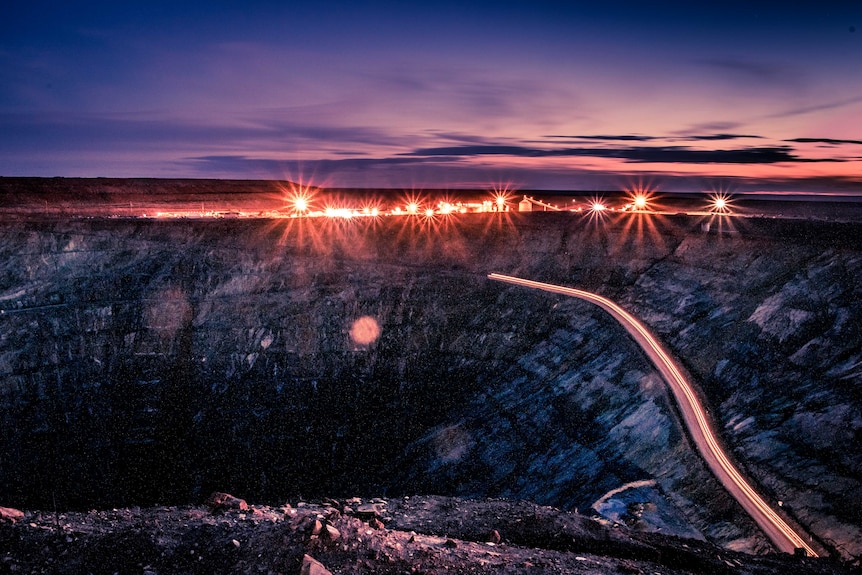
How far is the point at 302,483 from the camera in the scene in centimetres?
4191

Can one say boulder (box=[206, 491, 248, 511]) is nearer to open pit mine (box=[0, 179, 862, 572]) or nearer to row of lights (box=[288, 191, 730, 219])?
open pit mine (box=[0, 179, 862, 572])

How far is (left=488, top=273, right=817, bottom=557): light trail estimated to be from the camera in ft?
69.6

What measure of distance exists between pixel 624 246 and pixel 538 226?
10012 mm

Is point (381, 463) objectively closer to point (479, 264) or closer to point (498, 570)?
point (479, 264)

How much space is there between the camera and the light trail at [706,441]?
69.6 feet

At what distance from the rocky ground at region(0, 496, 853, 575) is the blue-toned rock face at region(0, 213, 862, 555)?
10.7 m

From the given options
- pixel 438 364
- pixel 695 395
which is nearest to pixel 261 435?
pixel 438 364

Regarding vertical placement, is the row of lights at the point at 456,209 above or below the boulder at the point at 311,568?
above

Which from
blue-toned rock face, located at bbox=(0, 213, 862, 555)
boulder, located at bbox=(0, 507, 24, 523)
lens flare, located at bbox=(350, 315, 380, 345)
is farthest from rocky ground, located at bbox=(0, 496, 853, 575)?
lens flare, located at bbox=(350, 315, 380, 345)

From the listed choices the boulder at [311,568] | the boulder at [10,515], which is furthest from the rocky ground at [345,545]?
the boulder at [10,515]

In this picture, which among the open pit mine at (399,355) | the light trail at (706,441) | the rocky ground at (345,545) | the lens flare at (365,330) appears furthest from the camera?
the lens flare at (365,330)

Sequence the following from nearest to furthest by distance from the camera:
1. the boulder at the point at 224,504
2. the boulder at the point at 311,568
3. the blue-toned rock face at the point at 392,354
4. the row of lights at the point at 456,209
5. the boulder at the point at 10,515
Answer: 1. the boulder at the point at 311,568
2. the boulder at the point at 10,515
3. the boulder at the point at 224,504
4. the blue-toned rock face at the point at 392,354
5. the row of lights at the point at 456,209

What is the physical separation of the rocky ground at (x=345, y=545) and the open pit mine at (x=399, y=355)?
979cm

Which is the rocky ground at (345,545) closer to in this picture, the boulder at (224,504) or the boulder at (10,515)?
the boulder at (224,504)
